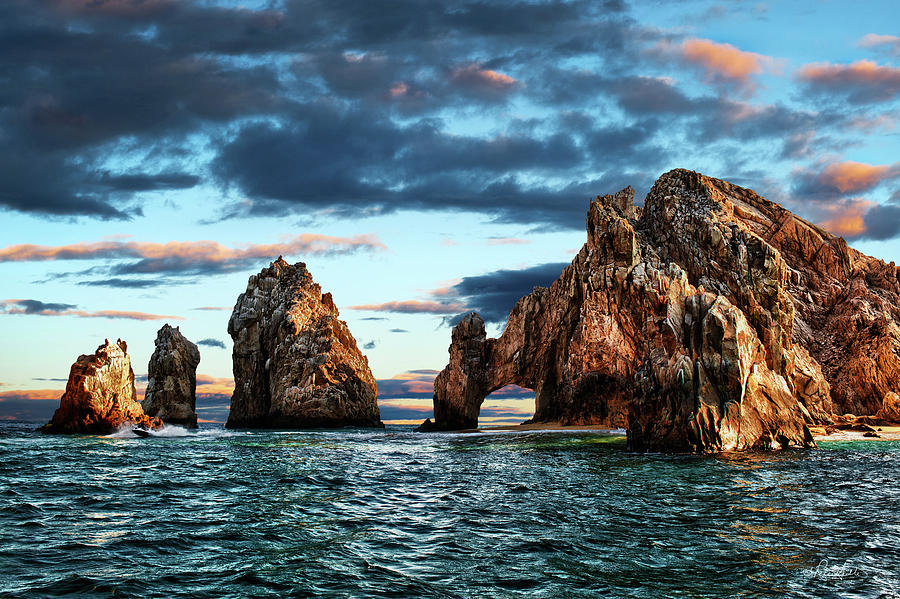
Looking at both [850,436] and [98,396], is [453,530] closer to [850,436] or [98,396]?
[850,436]

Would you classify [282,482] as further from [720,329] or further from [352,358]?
[352,358]

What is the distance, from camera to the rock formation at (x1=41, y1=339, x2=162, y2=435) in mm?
69625

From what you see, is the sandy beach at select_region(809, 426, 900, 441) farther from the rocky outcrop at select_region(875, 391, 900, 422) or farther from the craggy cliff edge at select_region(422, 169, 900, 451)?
the rocky outcrop at select_region(875, 391, 900, 422)

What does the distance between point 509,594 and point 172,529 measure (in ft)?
38.0

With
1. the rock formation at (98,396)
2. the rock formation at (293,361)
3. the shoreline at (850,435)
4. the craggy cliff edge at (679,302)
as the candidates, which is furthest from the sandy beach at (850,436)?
the rock formation at (98,396)

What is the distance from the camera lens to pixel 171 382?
344 feet

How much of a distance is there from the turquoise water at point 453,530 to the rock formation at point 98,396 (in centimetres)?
3322

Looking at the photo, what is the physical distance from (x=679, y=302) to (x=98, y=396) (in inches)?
2432

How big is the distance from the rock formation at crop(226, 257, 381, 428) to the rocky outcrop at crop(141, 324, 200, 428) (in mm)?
14448

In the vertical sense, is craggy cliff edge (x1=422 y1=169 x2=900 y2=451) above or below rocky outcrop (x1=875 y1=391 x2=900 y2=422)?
above

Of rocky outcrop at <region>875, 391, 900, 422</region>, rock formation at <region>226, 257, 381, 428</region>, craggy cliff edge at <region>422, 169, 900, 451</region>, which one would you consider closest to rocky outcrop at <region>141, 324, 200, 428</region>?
rock formation at <region>226, 257, 381, 428</region>

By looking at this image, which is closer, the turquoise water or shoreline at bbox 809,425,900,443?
the turquoise water

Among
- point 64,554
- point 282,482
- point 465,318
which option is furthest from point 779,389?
point 465,318

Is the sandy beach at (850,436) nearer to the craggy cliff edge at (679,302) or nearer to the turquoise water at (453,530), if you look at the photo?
the craggy cliff edge at (679,302)
